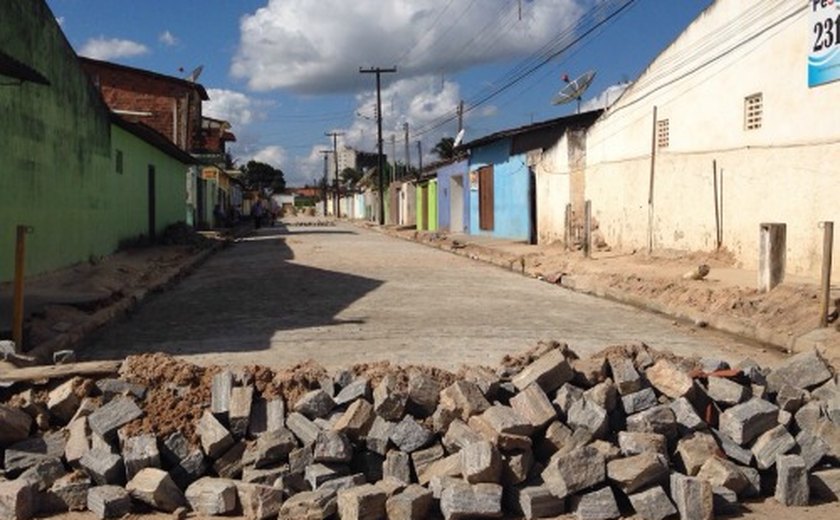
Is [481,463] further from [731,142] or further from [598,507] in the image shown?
[731,142]

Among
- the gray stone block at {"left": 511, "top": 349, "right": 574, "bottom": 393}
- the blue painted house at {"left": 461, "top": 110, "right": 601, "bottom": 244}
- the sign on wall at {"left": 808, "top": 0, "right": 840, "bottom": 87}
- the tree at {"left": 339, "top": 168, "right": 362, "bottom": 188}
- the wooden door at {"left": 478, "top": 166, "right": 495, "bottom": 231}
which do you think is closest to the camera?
the gray stone block at {"left": 511, "top": 349, "right": 574, "bottom": 393}

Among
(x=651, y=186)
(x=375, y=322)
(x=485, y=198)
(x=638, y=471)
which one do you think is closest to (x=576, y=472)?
(x=638, y=471)

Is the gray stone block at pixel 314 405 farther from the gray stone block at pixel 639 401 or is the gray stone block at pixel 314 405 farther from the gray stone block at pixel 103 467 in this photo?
the gray stone block at pixel 639 401

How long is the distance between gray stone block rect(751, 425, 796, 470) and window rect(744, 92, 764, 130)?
9551mm

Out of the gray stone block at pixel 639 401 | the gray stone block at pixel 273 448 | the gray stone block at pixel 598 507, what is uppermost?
the gray stone block at pixel 639 401

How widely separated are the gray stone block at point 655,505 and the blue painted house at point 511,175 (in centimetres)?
1946

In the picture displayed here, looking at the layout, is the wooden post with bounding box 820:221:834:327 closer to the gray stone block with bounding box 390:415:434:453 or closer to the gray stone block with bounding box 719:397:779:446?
the gray stone block with bounding box 719:397:779:446

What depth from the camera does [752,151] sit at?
13508 mm

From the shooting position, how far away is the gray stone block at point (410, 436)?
4.84m

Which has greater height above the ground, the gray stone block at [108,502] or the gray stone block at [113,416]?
the gray stone block at [113,416]

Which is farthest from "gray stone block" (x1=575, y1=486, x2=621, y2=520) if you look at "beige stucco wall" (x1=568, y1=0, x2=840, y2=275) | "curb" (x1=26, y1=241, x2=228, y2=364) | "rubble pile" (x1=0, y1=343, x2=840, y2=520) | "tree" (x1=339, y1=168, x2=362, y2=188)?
"tree" (x1=339, y1=168, x2=362, y2=188)

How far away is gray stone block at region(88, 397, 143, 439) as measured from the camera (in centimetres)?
491

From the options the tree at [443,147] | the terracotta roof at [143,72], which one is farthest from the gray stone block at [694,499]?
the tree at [443,147]

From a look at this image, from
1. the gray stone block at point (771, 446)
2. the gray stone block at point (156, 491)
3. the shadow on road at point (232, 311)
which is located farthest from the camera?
the shadow on road at point (232, 311)
